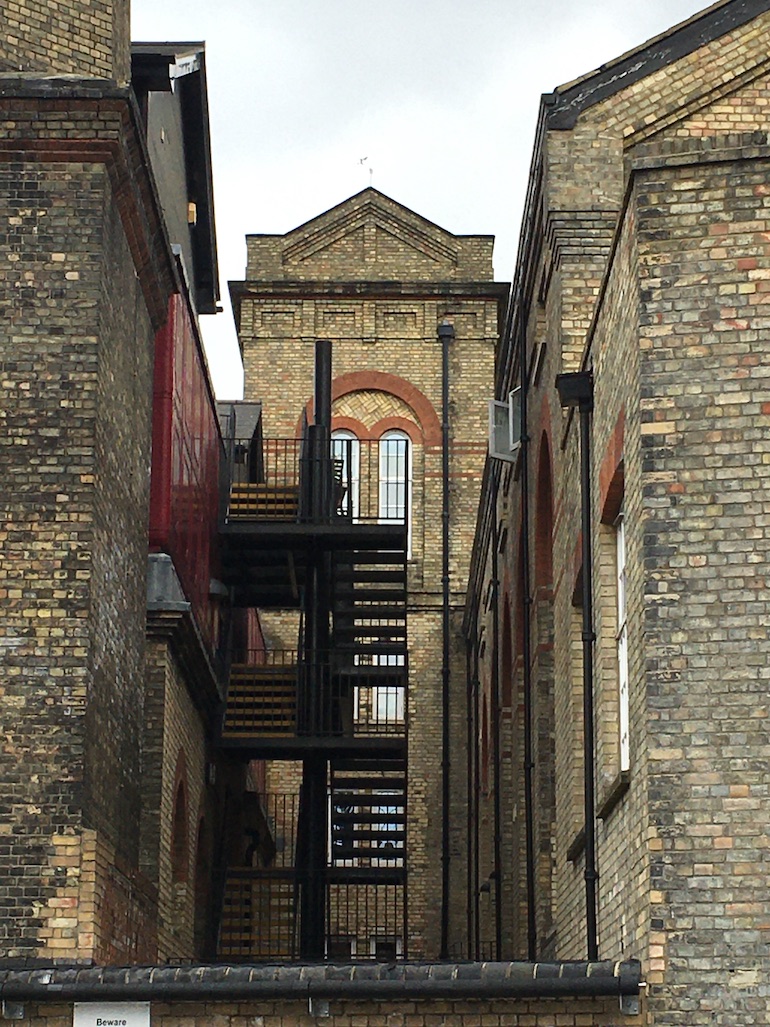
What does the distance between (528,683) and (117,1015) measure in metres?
8.56

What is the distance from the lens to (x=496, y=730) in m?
24.4

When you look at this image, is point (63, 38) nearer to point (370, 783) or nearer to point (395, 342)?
point (370, 783)

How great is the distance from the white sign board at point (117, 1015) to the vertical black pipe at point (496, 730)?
1083cm

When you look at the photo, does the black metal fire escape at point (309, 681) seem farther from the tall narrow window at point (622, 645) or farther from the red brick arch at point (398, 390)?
the red brick arch at point (398, 390)

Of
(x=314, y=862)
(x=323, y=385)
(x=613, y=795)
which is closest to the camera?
(x=613, y=795)

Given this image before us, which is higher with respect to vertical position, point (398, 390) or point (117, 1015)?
point (398, 390)

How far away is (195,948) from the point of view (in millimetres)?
20188

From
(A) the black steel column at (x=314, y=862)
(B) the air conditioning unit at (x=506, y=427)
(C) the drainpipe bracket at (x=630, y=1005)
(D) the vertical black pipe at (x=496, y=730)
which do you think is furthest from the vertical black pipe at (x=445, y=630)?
(C) the drainpipe bracket at (x=630, y=1005)

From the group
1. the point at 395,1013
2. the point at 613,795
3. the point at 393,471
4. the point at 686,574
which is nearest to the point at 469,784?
the point at 393,471

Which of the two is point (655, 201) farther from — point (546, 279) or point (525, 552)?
point (525, 552)

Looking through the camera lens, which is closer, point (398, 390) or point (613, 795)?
point (613, 795)

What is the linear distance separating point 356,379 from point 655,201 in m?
24.1

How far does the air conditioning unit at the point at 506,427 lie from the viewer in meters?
21.0

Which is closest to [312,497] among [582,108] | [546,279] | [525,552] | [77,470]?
[525,552]
